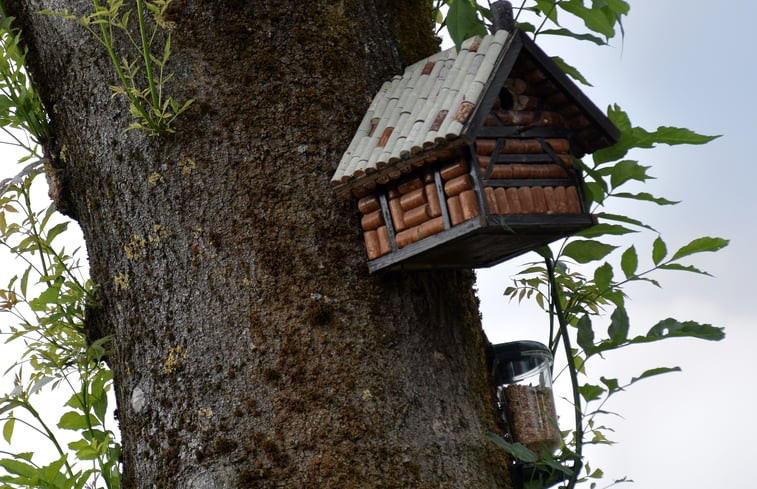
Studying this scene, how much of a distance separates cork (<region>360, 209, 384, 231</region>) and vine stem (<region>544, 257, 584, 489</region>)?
46 centimetres

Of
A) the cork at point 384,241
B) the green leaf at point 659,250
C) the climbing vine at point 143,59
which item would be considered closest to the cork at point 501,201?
the cork at point 384,241

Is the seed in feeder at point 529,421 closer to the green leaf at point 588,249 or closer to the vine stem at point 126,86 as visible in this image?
the green leaf at point 588,249

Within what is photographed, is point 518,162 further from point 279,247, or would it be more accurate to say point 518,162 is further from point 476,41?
point 279,247

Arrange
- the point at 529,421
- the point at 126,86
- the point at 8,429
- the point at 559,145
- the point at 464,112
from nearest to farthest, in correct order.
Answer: the point at 464,112, the point at 126,86, the point at 559,145, the point at 529,421, the point at 8,429

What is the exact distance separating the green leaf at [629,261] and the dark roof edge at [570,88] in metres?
0.23

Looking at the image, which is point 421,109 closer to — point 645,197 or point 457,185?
point 457,185

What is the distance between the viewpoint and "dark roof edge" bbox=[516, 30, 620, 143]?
180 cm

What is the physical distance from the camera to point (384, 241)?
1.75 meters

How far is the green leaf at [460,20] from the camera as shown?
1.76m

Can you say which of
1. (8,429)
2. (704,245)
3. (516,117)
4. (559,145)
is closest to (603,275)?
(704,245)

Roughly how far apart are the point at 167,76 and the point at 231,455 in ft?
2.37

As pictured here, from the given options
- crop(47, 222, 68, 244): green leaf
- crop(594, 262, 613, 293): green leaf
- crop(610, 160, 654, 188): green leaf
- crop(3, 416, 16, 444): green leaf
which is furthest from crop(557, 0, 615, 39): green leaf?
crop(3, 416, 16, 444): green leaf

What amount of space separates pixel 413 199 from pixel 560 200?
292 mm

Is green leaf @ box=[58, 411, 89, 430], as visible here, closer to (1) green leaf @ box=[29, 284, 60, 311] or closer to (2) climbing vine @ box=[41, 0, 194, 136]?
(1) green leaf @ box=[29, 284, 60, 311]
